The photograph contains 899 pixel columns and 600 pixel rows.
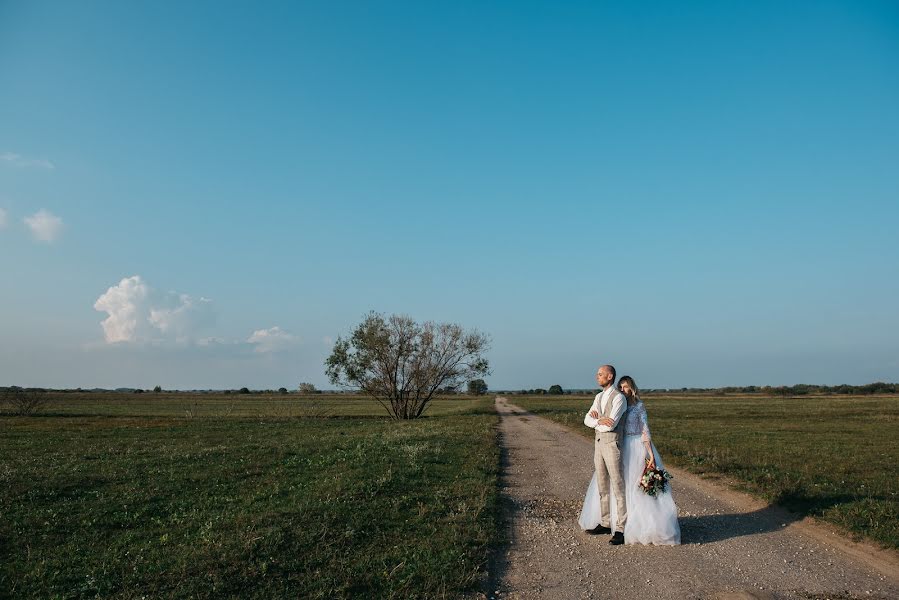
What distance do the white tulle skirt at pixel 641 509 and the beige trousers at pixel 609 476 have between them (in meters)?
0.09

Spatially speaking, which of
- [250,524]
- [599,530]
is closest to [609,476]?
[599,530]

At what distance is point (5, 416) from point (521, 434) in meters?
51.4

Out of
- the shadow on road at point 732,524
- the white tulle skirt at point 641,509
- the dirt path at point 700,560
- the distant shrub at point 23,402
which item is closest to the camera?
the dirt path at point 700,560

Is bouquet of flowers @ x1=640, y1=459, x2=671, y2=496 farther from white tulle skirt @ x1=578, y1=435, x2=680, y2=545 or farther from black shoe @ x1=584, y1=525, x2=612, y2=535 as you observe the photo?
black shoe @ x1=584, y1=525, x2=612, y2=535

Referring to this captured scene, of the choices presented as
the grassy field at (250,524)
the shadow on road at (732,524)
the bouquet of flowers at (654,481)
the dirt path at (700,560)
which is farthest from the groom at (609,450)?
the grassy field at (250,524)

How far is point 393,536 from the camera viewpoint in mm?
8930

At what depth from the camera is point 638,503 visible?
8914 mm

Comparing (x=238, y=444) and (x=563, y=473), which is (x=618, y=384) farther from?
(x=238, y=444)

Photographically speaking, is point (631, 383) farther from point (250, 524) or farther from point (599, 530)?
point (250, 524)

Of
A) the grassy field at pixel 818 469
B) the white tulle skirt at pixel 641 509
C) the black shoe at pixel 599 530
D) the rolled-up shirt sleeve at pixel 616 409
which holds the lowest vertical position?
the grassy field at pixel 818 469

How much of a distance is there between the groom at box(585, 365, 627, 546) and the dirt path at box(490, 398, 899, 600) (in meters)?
0.32

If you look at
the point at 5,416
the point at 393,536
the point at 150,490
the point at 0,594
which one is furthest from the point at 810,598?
the point at 5,416

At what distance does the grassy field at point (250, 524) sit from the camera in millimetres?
6965

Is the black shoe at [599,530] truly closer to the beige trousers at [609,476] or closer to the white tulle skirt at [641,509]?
the beige trousers at [609,476]
